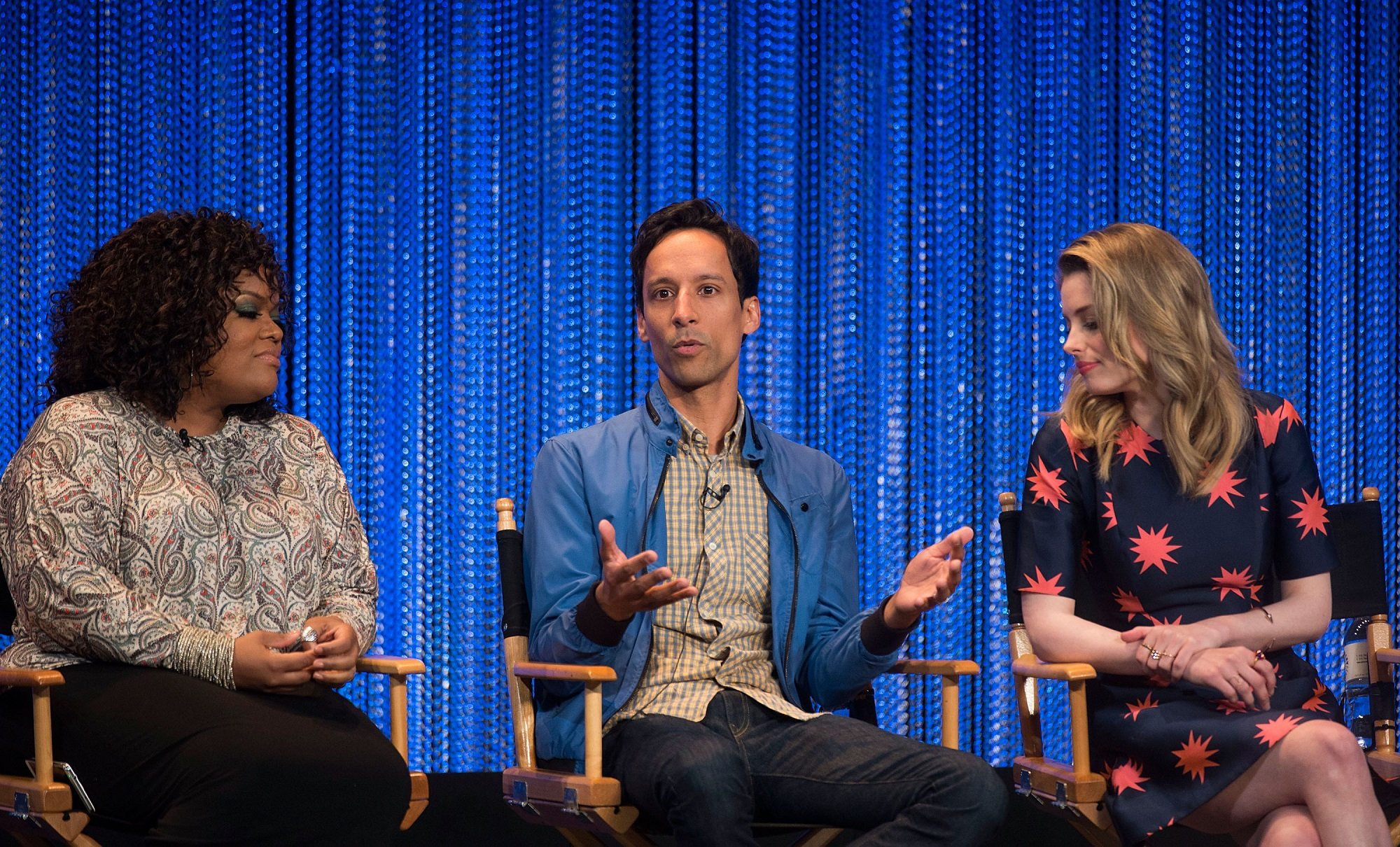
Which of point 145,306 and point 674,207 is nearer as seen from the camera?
point 145,306

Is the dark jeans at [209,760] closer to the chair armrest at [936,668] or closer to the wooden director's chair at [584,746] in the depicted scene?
the wooden director's chair at [584,746]

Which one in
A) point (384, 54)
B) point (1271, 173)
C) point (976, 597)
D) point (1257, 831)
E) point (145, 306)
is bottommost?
point (1257, 831)

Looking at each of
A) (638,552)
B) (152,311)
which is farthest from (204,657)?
(638,552)

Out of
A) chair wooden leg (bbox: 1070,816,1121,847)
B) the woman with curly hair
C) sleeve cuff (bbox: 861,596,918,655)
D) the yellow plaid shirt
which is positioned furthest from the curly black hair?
chair wooden leg (bbox: 1070,816,1121,847)

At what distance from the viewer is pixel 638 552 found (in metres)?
2.39

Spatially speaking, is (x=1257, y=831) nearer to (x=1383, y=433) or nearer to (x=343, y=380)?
(x=1383, y=433)

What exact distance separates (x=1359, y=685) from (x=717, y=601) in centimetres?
131

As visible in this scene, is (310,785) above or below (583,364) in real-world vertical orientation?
below

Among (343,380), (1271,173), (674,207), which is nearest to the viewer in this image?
(674,207)

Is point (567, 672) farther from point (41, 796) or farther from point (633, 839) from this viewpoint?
point (41, 796)

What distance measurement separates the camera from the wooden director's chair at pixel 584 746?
216 centimetres

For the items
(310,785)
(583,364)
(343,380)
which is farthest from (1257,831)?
(343,380)

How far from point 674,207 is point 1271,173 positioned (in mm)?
1860

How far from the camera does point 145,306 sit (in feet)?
7.61
